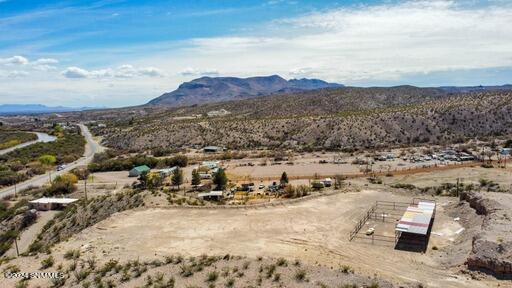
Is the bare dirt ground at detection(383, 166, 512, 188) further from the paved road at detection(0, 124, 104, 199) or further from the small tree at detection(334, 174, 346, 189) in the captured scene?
the paved road at detection(0, 124, 104, 199)

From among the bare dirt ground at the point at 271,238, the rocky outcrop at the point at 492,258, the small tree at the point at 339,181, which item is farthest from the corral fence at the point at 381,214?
the small tree at the point at 339,181

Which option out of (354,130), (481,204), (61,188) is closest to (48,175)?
(61,188)

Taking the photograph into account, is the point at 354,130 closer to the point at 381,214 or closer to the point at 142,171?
the point at 142,171

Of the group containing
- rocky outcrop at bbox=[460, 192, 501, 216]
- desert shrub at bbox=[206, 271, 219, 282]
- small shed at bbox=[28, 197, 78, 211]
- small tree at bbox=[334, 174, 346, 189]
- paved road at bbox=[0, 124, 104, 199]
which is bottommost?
paved road at bbox=[0, 124, 104, 199]

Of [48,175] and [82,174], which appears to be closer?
[82,174]

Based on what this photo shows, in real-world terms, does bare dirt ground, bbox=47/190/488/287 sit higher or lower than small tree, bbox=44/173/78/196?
higher

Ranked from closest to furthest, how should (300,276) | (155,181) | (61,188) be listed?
(300,276), (61,188), (155,181)

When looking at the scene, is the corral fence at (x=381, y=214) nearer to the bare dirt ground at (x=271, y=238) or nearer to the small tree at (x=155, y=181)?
the bare dirt ground at (x=271, y=238)

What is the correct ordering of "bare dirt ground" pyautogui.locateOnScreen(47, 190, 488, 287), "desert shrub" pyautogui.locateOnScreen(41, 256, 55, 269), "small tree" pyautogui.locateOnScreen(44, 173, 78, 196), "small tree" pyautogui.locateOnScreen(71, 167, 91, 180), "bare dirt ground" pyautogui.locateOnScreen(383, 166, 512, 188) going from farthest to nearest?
"small tree" pyautogui.locateOnScreen(71, 167, 91, 180)
"small tree" pyautogui.locateOnScreen(44, 173, 78, 196)
"bare dirt ground" pyautogui.locateOnScreen(383, 166, 512, 188)
"desert shrub" pyautogui.locateOnScreen(41, 256, 55, 269)
"bare dirt ground" pyautogui.locateOnScreen(47, 190, 488, 287)

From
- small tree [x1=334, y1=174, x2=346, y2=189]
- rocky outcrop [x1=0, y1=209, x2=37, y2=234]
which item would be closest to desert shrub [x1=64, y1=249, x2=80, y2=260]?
rocky outcrop [x1=0, y1=209, x2=37, y2=234]
